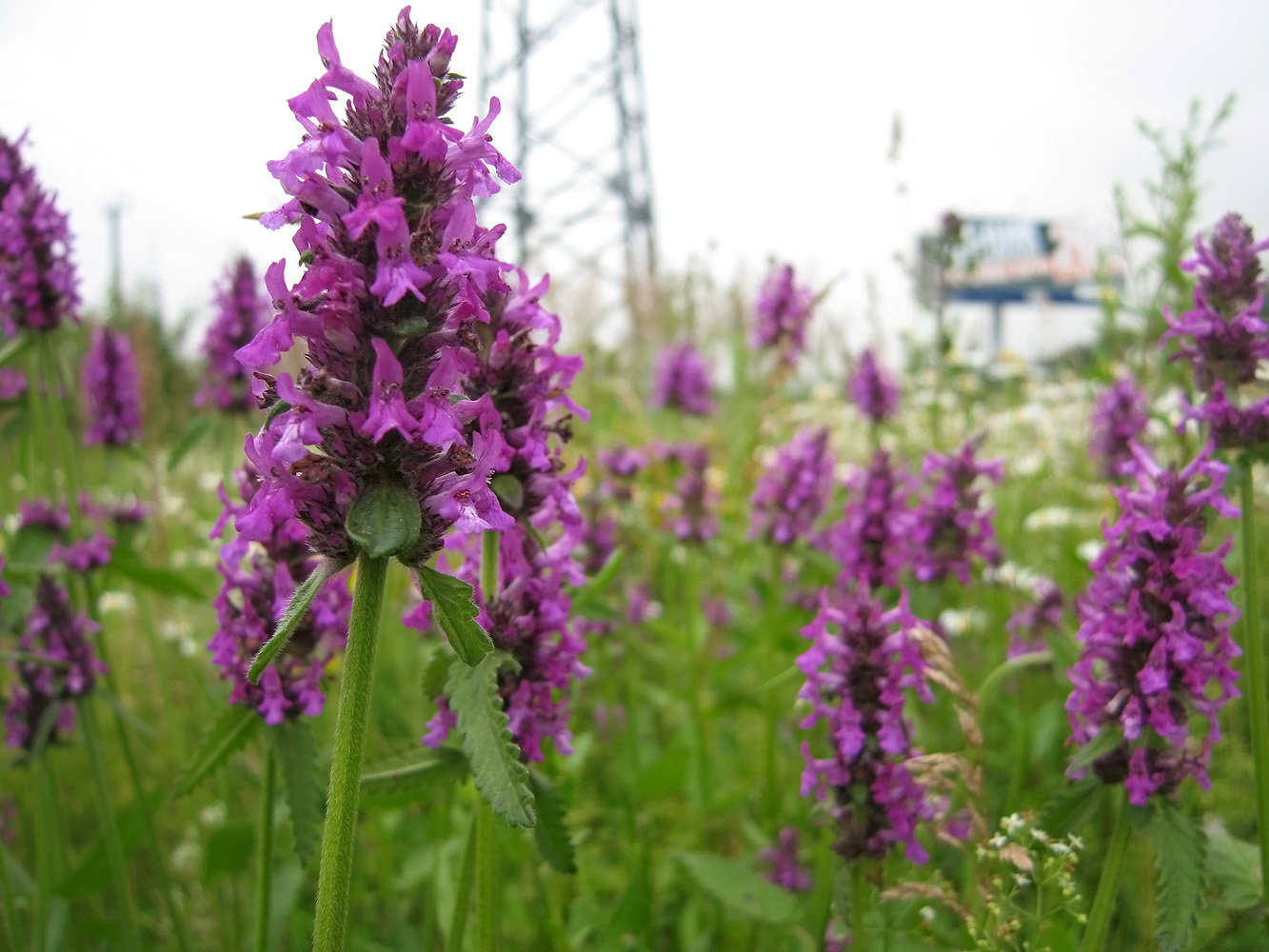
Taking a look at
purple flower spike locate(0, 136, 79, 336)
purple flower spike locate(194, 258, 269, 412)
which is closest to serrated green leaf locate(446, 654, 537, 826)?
purple flower spike locate(0, 136, 79, 336)

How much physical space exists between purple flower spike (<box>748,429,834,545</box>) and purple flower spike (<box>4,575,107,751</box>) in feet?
9.15

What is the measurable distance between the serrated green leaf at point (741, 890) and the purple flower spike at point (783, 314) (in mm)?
3304

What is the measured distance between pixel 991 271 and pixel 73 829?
20054 millimetres

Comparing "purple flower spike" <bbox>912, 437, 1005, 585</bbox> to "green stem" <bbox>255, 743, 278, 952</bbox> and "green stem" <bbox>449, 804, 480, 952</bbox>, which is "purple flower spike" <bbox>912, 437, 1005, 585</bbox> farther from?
"green stem" <bbox>255, 743, 278, 952</bbox>

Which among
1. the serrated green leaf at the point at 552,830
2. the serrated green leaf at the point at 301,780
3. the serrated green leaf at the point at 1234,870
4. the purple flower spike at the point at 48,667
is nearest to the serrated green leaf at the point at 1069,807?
the serrated green leaf at the point at 1234,870

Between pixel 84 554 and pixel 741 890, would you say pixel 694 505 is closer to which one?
pixel 741 890

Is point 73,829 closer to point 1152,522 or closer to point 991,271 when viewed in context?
point 1152,522

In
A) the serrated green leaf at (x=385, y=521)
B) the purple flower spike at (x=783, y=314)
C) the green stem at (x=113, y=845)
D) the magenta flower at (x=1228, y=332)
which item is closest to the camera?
the serrated green leaf at (x=385, y=521)

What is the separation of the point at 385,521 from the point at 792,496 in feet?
11.2

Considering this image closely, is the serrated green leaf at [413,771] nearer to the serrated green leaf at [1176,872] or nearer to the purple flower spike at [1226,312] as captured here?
the serrated green leaf at [1176,872]

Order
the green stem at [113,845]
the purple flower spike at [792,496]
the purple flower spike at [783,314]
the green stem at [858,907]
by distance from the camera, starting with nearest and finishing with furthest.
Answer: the green stem at [858,907], the green stem at [113,845], the purple flower spike at [792,496], the purple flower spike at [783,314]

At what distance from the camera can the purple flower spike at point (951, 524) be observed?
3617 mm

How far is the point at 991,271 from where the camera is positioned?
66.7ft

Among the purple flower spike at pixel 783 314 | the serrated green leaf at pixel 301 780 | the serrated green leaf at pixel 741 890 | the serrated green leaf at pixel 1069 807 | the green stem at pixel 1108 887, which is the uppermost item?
the purple flower spike at pixel 783 314
